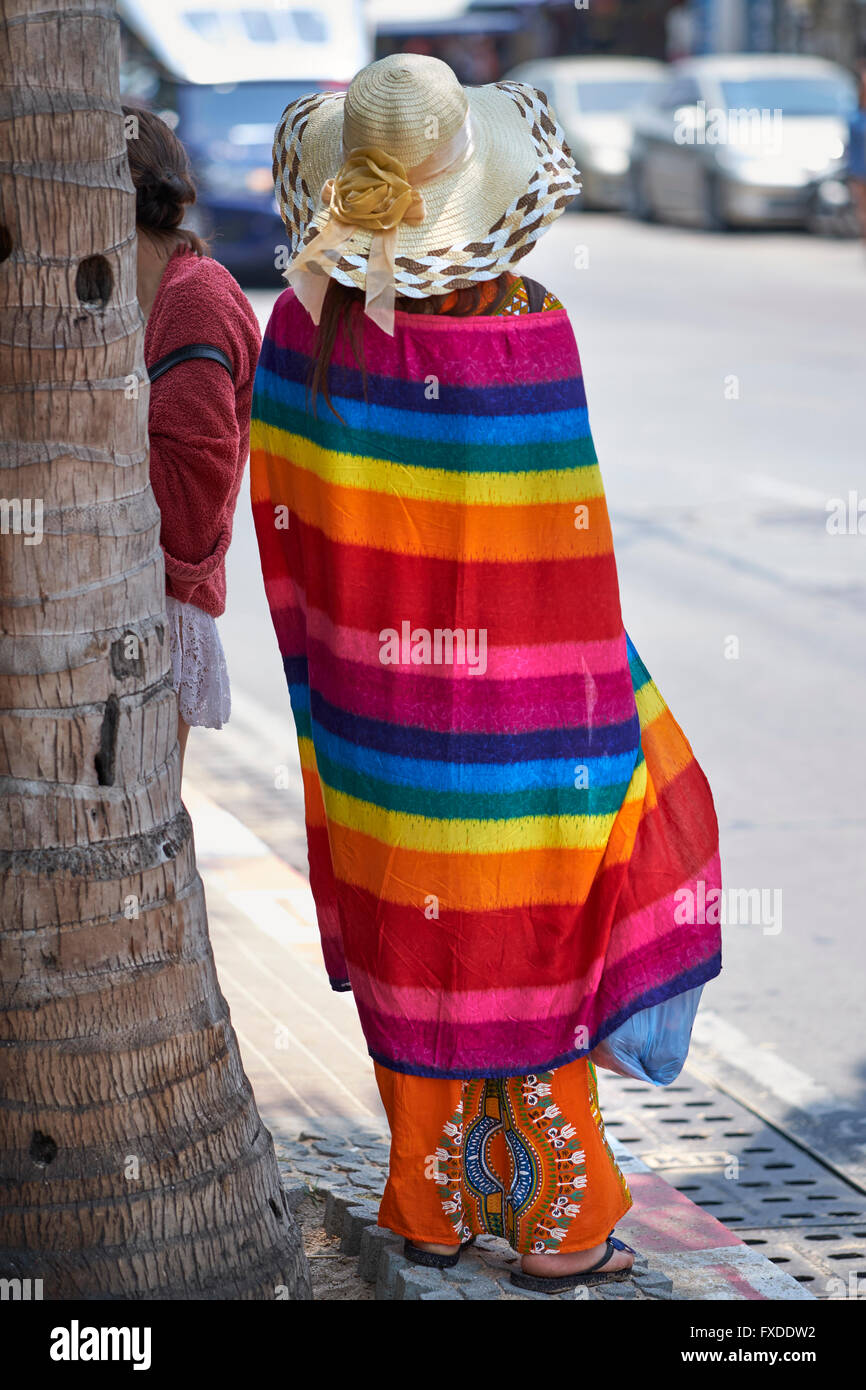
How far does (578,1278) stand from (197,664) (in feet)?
4.14

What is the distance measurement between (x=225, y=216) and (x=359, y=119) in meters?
15.7

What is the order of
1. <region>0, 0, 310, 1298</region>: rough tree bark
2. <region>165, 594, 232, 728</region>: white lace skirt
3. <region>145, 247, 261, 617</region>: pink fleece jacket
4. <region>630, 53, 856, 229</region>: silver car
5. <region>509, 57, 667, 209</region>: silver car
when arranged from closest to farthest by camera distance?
<region>0, 0, 310, 1298</region>: rough tree bark
<region>145, 247, 261, 617</region>: pink fleece jacket
<region>165, 594, 232, 728</region>: white lace skirt
<region>630, 53, 856, 229</region>: silver car
<region>509, 57, 667, 209</region>: silver car

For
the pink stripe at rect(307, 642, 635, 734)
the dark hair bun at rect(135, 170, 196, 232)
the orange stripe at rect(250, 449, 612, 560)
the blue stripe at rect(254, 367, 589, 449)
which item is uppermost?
the dark hair bun at rect(135, 170, 196, 232)

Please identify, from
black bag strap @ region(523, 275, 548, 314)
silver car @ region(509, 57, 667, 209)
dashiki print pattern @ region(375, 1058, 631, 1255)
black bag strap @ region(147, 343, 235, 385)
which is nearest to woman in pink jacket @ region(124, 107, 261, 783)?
black bag strap @ region(147, 343, 235, 385)

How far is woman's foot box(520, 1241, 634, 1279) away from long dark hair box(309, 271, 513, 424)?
1336 millimetres

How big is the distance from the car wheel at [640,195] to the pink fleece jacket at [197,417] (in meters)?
21.1

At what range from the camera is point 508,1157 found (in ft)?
9.95

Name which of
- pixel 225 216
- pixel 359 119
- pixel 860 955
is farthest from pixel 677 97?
pixel 359 119

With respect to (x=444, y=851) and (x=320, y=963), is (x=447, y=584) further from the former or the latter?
(x=320, y=963)

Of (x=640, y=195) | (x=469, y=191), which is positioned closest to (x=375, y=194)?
(x=469, y=191)

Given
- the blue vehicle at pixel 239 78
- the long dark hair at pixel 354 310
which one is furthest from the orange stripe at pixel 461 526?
the blue vehicle at pixel 239 78

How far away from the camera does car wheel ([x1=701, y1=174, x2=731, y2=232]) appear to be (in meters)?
21.2

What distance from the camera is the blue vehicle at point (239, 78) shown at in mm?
17906

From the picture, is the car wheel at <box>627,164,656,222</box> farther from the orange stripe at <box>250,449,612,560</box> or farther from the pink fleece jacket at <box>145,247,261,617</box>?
Answer: the orange stripe at <box>250,449,612,560</box>
